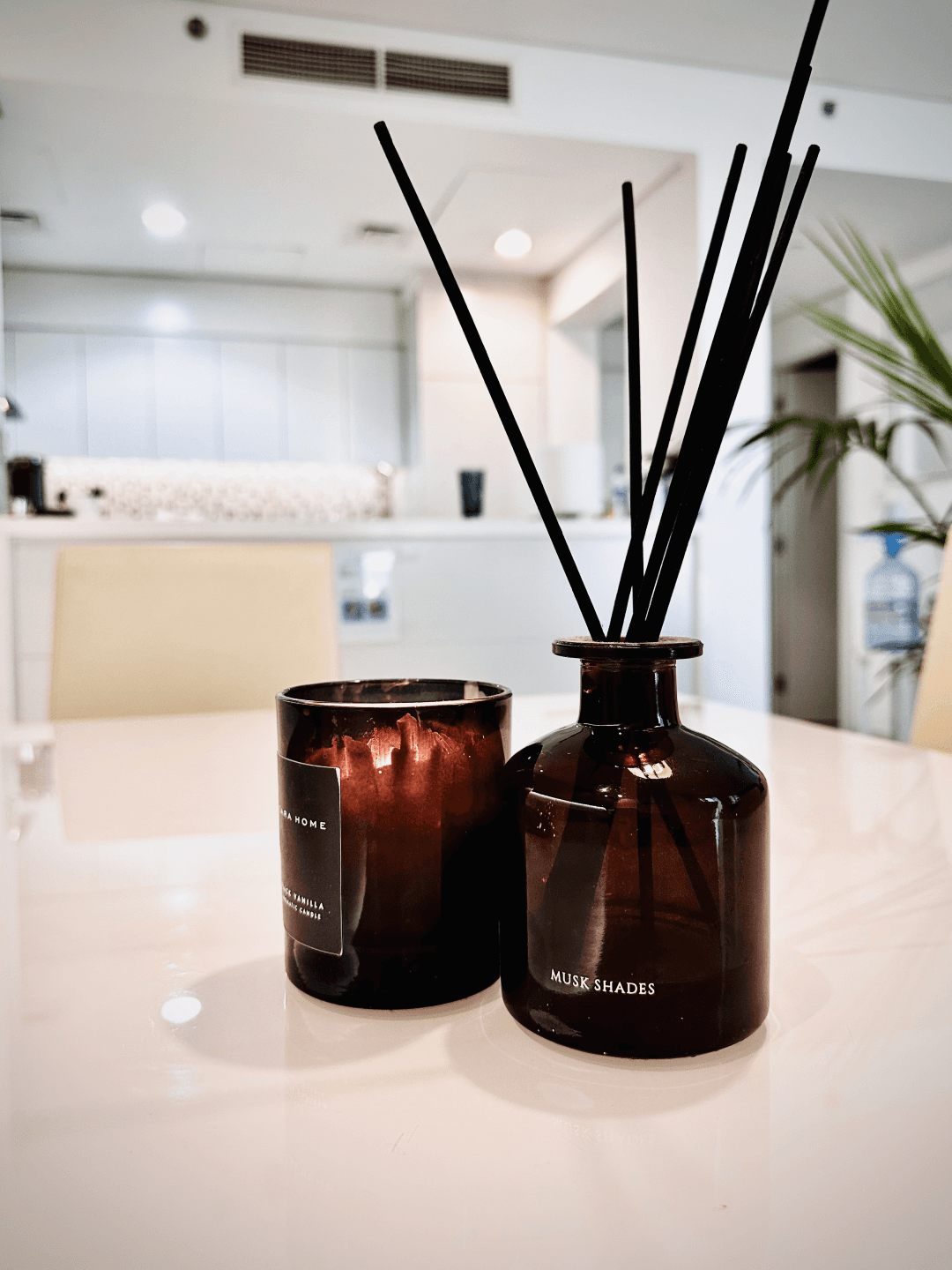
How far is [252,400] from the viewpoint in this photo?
4.46m

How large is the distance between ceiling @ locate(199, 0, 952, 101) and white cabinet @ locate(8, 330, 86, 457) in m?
2.08

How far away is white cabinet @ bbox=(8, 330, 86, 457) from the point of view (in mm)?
4156

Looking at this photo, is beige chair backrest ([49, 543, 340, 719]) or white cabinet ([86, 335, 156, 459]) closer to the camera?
beige chair backrest ([49, 543, 340, 719])

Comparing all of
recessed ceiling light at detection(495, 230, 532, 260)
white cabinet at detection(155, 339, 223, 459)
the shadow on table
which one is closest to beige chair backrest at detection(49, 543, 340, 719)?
the shadow on table

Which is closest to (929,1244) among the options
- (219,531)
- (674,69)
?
(219,531)

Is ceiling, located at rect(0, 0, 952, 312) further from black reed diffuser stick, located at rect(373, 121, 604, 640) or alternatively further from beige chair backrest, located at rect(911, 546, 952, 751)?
black reed diffuser stick, located at rect(373, 121, 604, 640)

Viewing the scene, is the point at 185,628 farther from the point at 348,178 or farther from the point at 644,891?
the point at 348,178

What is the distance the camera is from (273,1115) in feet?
0.89

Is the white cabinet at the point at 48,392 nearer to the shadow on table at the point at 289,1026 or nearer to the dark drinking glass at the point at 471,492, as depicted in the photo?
the dark drinking glass at the point at 471,492

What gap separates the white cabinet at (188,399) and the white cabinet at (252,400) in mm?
37

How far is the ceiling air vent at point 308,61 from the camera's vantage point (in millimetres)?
2547

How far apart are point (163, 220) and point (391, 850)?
12.4 ft

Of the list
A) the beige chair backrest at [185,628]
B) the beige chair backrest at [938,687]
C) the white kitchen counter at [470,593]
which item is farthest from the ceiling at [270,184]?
the beige chair backrest at [938,687]

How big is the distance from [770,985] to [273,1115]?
19 cm
